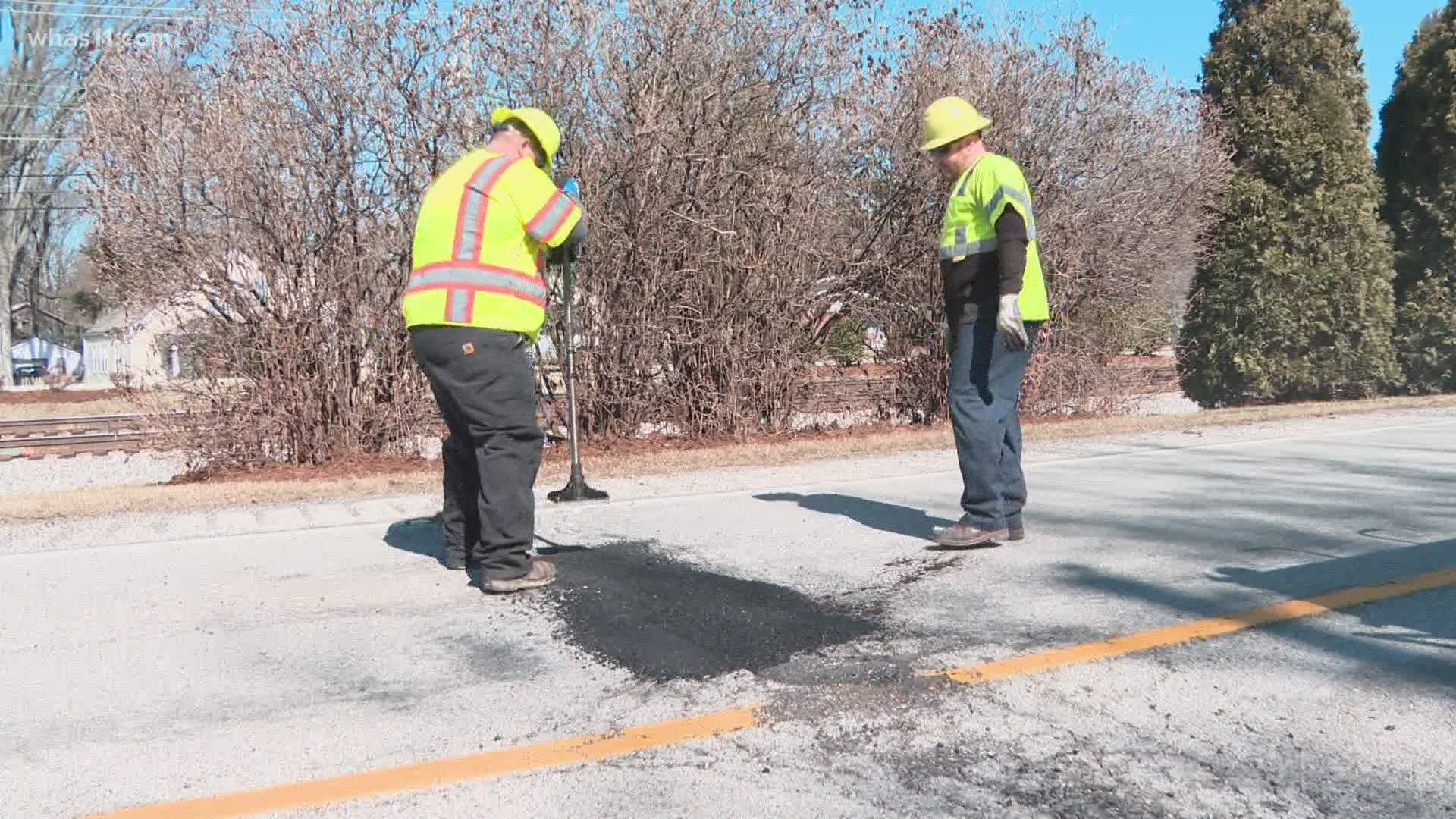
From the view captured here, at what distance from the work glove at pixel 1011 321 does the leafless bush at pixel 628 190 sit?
20.0 ft

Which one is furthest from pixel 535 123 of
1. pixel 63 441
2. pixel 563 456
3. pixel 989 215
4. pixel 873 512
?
pixel 63 441

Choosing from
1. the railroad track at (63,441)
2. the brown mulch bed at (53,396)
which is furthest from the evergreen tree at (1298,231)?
the brown mulch bed at (53,396)

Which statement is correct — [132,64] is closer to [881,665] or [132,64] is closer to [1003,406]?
[1003,406]

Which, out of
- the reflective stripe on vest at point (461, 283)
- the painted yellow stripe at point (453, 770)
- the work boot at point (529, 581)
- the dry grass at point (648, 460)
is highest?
the reflective stripe on vest at point (461, 283)

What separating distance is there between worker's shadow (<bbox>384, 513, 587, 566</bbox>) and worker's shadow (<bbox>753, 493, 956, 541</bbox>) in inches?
64.1

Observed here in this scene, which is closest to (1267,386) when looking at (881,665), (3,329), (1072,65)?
(1072,65)

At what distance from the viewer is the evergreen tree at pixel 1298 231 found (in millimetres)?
15633

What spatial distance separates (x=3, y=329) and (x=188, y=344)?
111 ft

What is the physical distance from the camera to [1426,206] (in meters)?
17.1

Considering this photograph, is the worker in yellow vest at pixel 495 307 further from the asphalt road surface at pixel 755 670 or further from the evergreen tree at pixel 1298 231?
the evergreen tree at pixel 1298 231

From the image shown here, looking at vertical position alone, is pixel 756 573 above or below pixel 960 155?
below

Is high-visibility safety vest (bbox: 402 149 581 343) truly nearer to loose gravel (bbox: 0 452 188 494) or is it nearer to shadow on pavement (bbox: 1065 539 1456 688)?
shadow on pavement (bbox: 1065 539 1456 688)

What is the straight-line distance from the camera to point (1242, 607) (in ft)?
14.0

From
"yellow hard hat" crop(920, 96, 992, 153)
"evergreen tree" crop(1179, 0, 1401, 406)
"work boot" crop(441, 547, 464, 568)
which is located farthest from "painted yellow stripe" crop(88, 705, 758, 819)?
"evergreen tree" crop(1179, 0, 1401, 406)
